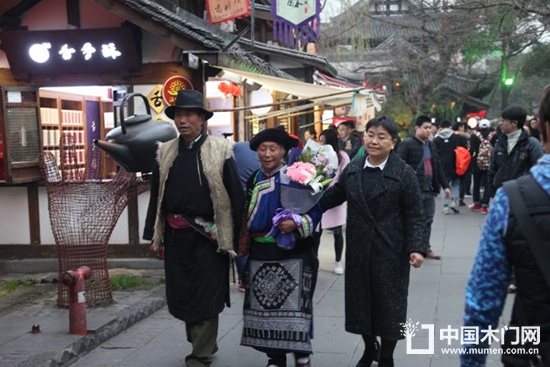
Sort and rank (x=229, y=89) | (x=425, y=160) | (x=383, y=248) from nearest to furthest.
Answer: (x=383, y=248), (x=425, y=160), (x=229, y=89)

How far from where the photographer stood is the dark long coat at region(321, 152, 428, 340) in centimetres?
510

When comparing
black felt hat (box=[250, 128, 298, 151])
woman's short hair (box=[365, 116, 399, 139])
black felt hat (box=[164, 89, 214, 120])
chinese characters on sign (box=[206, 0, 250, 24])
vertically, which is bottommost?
black felt hat (box=[250, 128, 298, 151])

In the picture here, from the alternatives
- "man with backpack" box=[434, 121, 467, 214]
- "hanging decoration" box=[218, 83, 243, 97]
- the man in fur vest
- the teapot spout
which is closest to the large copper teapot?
the teapot spout

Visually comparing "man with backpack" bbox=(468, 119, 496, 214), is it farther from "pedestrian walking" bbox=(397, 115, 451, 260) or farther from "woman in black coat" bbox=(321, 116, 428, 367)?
"woman in black coat" bbox=(321, 116, 428, 367)

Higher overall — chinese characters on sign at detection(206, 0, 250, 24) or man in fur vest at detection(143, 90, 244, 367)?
chinese characters on sign at detection(206, 0, 250, 24)

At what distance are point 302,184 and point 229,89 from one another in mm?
7738

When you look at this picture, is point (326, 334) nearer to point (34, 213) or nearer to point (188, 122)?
point (188, 122)

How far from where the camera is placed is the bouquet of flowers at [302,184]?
205 inches

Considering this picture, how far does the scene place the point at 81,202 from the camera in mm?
7672

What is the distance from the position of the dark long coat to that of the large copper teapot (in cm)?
276

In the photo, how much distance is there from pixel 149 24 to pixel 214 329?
496 cm

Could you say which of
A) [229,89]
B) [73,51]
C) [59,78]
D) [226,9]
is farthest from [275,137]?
[229,89]

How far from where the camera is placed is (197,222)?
18.1 ft

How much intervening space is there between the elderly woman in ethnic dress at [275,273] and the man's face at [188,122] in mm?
511
